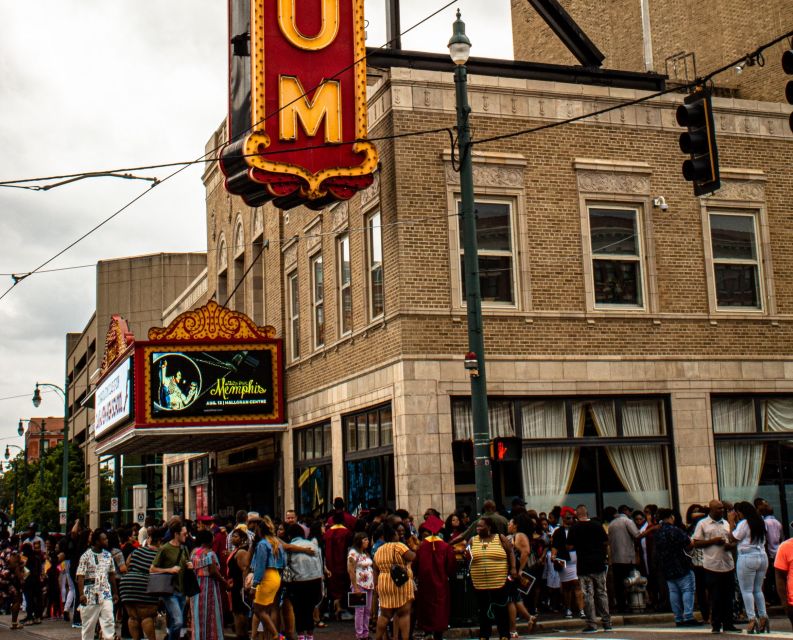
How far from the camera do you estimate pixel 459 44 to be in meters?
17.6

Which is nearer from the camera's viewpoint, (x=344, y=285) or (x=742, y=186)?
(x=742, y=186)

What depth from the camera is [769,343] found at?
946 inches

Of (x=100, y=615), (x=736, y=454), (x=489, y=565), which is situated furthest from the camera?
(x=736, y=454)

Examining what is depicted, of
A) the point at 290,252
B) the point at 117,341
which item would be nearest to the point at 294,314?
the point at 290,252

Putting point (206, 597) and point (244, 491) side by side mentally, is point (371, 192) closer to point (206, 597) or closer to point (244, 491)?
point (206, 597)

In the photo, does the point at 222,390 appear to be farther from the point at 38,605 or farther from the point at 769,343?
the point at 769,343

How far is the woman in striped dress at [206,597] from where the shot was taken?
15477 millimetres

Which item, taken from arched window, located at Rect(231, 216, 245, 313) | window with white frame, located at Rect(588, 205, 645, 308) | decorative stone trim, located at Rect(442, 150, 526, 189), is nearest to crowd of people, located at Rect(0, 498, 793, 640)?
window with white frame, located at Rect(588, 205, 645, 308)

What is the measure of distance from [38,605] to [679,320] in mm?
14712

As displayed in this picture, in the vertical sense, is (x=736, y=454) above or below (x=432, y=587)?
above

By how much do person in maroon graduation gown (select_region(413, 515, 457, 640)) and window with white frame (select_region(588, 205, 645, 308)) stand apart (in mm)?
8986

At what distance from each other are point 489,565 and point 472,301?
4.30 meters

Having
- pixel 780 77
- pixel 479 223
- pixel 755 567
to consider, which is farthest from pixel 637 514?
pixel 780 77

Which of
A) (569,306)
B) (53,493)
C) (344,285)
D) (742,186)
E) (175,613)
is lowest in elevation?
(175,613)
